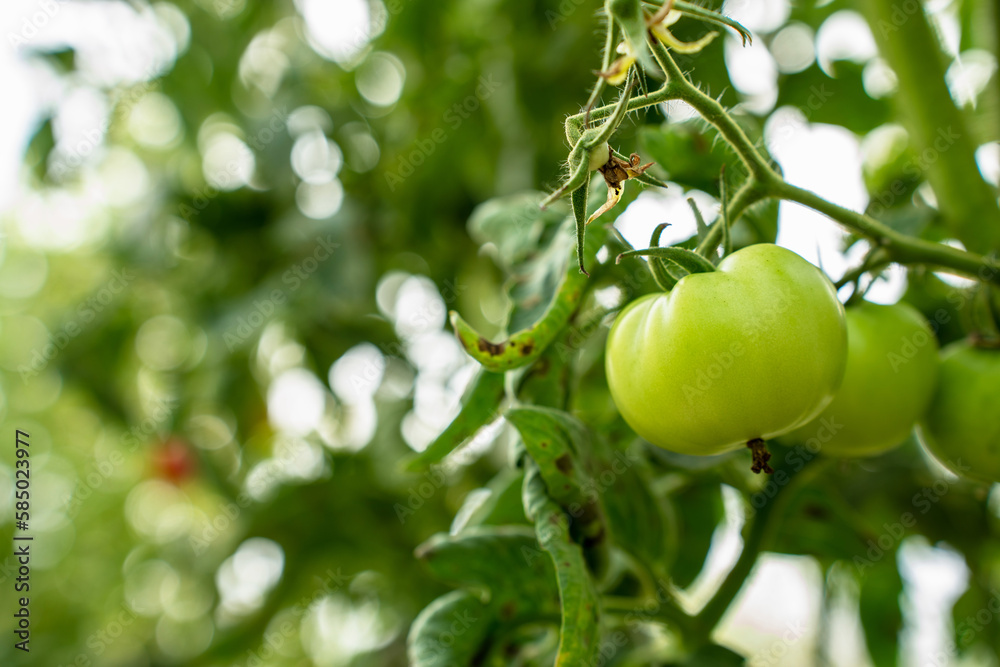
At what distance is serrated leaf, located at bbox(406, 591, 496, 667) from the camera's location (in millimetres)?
515

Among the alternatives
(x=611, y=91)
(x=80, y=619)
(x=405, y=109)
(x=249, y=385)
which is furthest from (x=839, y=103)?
(x=80, y=619)

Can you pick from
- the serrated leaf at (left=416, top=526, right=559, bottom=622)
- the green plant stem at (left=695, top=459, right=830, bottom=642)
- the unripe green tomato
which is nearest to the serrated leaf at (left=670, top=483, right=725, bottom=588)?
the green plant stem at (left=695, top=459, right=830, bottom=642)

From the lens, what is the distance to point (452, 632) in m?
0.54

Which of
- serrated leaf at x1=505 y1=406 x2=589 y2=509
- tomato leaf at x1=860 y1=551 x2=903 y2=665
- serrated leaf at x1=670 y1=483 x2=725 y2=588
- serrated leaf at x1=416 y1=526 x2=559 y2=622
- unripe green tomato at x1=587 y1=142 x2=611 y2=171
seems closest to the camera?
unripe green tomato at x1=587 y1=142 x2=611 y2=171

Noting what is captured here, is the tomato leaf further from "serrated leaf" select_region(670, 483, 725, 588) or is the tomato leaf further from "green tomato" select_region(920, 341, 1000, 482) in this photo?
"green tomato" select_region(920, 341, 1000, 482)

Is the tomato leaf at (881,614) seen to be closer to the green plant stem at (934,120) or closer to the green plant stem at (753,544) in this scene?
the green plant stem at (753,544)

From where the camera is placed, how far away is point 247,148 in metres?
1.27

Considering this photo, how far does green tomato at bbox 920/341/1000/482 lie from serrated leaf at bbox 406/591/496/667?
370mm

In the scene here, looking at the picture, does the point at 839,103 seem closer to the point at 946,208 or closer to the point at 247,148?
the point at 946,208

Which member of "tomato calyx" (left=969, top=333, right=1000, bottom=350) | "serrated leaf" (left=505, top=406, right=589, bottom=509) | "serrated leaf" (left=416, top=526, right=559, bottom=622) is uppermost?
"tomato calyx" (left=969, top=333, right=1000, bottom=350)

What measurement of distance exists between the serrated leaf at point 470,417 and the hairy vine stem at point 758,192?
18 centimetres

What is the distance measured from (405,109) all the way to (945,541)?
1127 mm

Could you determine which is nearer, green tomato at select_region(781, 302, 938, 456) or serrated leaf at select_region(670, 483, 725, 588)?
green tomato at select_region(781, 302, 938, 456)

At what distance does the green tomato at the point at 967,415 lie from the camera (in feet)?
1.62
